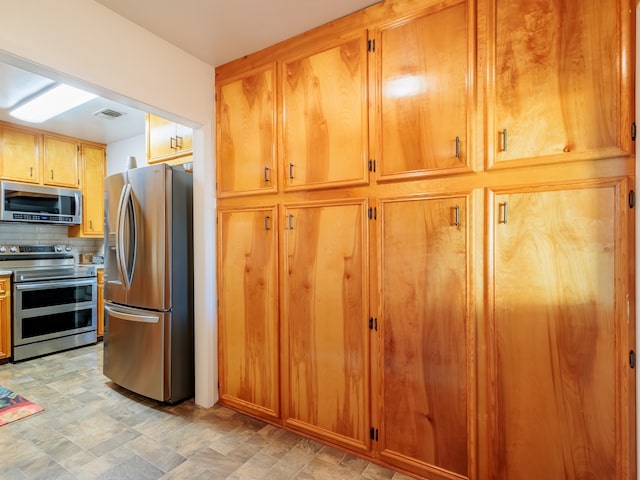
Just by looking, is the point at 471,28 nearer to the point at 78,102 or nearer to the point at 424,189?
the point at 424,189

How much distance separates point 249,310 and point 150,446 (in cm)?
97

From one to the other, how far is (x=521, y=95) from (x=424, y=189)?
0.56 m

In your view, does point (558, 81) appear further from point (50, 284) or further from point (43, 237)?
point (43, 237)

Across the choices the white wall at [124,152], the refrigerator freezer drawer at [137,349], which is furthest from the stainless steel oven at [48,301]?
the refrigerator freezer drawer at [137,349]

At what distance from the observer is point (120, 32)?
6.04ft

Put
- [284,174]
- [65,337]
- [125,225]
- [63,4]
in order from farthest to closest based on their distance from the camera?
[65,337] → [125,225] → [284,174] → [63,4]

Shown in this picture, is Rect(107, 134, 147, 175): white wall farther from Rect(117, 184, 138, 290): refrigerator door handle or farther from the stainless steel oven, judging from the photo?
Rect(117, 184, 138, 290): refrigerator door handle

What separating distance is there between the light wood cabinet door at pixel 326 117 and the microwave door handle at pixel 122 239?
1344 mm

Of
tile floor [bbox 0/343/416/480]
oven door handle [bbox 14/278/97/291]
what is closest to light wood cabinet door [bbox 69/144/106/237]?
oven door handle [bbox 14/278/97/291]

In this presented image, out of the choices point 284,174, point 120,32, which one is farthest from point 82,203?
point 284,174

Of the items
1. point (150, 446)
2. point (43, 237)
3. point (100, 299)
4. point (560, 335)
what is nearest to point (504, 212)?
point (560, 335)

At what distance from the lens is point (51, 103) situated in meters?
2.86

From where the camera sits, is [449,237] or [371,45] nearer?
[449,237]

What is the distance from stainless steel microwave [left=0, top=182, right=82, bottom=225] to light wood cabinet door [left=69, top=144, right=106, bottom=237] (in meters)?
0.11
